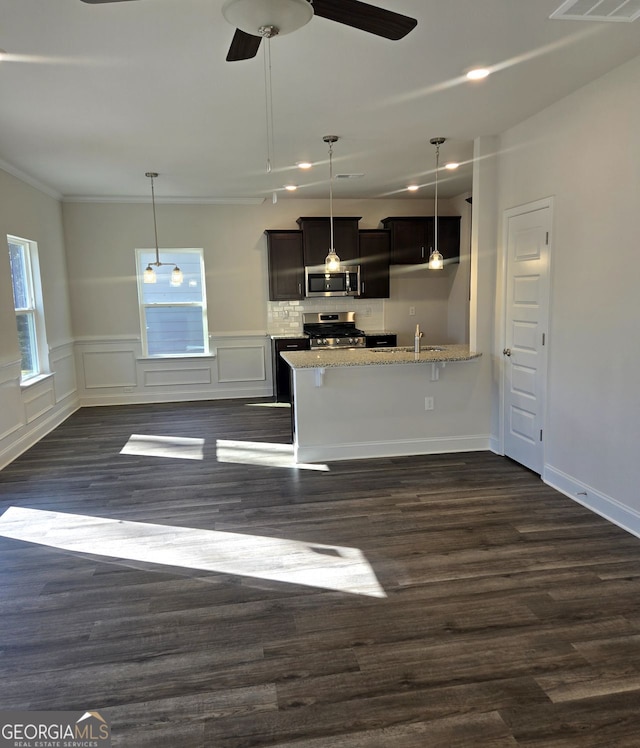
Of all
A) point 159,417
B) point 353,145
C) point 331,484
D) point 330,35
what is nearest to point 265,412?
point 159,417

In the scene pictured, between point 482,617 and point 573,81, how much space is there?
321 centimetres

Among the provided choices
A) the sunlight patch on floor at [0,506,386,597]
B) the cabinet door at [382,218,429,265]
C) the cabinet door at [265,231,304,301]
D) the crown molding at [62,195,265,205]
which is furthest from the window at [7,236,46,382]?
the cabinet door at [382,218,429,265]

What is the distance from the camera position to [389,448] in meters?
4.75

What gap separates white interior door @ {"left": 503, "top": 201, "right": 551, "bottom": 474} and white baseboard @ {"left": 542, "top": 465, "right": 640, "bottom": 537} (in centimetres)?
20

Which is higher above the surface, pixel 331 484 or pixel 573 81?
pixel 573 81

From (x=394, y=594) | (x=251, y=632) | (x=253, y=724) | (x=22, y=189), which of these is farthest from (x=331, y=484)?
(x=22, y=189)

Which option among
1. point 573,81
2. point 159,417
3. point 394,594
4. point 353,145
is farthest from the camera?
point 159,417

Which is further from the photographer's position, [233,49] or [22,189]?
[22,189]

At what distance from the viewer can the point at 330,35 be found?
8.65ft

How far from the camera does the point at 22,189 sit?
5.50 metres

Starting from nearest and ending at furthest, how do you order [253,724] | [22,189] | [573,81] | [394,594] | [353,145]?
[253,724] < [394,594] < [573,81] < [353,145] < [22,189]

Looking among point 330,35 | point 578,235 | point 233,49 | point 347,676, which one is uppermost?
point 330,35

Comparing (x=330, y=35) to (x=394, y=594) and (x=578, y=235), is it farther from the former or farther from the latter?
(x=394, y=594)

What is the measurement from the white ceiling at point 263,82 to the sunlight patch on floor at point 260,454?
2744 millimetres
